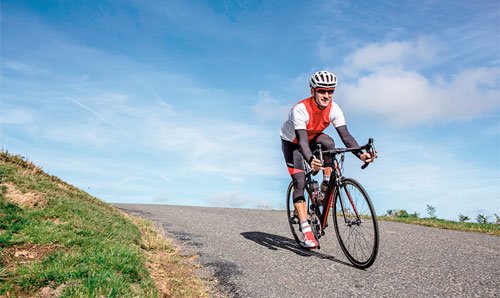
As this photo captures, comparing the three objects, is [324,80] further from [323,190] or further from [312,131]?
[323,190]

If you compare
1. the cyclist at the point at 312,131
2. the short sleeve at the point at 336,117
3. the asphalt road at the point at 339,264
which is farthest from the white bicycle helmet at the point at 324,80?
the asphalt road at the point at 339,264

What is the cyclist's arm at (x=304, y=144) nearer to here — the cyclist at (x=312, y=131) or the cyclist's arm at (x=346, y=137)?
the cyclist at (x=312, y=131)

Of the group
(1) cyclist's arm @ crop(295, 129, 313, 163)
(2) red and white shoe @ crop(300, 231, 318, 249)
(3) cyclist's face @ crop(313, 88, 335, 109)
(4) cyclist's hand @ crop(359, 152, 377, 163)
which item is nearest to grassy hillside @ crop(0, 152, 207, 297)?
(2) red and white shoe @ crop(300, 231, 318, 249)

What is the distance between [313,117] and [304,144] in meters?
0.52

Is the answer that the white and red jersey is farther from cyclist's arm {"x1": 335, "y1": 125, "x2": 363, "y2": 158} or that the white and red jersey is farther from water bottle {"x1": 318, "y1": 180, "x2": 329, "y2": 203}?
water bottle {"x1": 318, "y1": 180, "x2": 329, "y2": 203}

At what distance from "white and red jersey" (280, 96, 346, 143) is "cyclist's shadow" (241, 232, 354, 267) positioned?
6.34ft

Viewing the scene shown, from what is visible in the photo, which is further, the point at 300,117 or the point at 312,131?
the point at 312,131

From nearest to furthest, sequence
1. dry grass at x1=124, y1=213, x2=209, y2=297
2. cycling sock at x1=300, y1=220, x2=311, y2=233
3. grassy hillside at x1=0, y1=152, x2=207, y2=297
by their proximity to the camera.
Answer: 1. grassy hillside at x1=0, y1=152, x2=207, y2=297
2. dry grass at x1=124, y1=213, x2=209, y2=297
3. cycling sock at x1=300, y1=220, x2=311, y2=233

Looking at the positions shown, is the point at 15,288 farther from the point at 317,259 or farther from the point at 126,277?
the point at 317,259

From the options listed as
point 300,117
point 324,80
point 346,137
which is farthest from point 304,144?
point 324,80

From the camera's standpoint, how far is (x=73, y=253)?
500 cm

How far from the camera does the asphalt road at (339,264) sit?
476cm

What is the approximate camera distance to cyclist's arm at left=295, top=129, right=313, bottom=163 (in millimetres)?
5809

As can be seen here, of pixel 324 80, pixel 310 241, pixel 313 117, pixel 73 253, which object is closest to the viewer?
pixel 73 253
